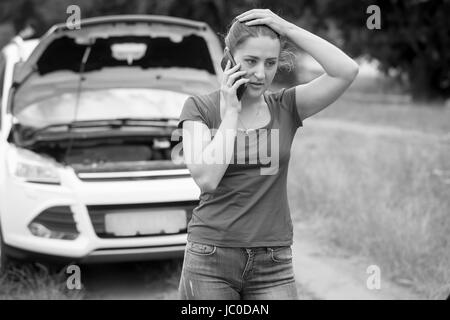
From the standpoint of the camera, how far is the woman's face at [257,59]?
253cm

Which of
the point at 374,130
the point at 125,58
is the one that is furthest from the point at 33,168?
the point at 374,130

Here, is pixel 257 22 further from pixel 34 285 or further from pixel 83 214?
pixel 34 285

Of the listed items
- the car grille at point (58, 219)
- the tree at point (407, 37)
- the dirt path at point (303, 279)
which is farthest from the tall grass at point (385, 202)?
the tree at point (407, 37)

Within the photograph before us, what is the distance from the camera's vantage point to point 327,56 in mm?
2654

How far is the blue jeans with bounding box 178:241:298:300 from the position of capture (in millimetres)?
2531

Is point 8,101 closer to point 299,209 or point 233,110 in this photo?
point 299,209

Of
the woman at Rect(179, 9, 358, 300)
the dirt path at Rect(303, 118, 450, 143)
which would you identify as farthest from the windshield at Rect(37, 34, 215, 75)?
the dirt path at Rect(303, 118, 450, 143)

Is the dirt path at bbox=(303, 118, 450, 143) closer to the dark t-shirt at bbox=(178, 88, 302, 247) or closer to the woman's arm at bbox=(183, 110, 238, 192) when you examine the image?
the dark t-shirt at bbox=(178, 88, 302, 247)

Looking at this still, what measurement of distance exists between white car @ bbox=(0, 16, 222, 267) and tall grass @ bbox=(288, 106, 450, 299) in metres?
1.62

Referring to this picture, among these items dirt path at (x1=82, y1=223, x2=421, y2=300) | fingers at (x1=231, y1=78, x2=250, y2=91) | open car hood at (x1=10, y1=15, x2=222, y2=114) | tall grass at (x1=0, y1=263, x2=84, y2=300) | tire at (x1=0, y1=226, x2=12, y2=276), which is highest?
open car hood at (x1=10, y1=15, x2=222, y2=114)

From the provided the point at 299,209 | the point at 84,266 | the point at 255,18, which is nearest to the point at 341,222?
the point at 299,209

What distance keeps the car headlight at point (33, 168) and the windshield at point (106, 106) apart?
48 centimetres

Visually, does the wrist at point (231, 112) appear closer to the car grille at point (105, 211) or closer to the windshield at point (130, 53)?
the car grille at point (105, 211)
